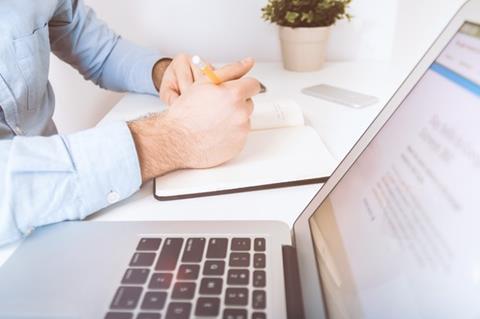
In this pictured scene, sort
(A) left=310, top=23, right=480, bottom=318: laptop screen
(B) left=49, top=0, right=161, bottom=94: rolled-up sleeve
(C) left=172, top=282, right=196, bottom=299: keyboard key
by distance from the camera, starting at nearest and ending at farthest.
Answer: (A) left=310, top=23, right=480, bottom=318: laptop screen
(C) left=172, top=282, right=196, bottom=299: keyboard key
(B) left=49, top=0, right=161, bottom=94: rolled-up sleeve

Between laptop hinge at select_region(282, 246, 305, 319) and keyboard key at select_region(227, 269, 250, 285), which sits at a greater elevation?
keyboard key at select_region(227, 269, 250, 285)

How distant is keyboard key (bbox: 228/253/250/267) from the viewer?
0.37 metres

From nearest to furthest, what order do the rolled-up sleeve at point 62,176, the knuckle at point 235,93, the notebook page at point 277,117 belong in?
1. the rolled-up sleeve at point 62,176
2. the knuckle at point 235,93
3. the notebook page at point 277,117

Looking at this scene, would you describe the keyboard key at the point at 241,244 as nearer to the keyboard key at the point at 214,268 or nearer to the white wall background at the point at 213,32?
the keyboard key at the point at 214,268

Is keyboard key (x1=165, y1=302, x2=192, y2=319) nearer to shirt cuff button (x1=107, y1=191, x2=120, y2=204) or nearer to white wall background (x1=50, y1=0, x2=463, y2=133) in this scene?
shirt cuff button (x1=107, y1=191, x2=120, y2=204)

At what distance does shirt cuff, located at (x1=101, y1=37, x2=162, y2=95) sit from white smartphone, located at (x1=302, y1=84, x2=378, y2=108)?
33cm

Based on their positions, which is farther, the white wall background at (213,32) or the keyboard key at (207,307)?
the white wall background at (213,32)

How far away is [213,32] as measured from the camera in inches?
A: 45.7

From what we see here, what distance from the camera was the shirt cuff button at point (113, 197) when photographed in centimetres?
50

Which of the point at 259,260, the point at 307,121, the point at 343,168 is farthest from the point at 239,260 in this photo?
the point at 307,121

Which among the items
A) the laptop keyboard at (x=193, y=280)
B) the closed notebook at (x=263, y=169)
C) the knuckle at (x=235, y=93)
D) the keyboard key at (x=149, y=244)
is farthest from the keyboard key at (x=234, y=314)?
the knuckle at (x=235, y=93)

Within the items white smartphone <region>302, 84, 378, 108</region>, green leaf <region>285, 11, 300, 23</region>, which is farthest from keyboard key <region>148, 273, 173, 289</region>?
green leaf <region>285, 11, 300, 23</region>

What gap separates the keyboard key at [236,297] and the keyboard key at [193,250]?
0.05 metres

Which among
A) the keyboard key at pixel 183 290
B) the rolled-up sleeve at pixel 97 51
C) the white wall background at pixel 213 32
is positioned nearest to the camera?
the keyboard key at pixel 183 290
